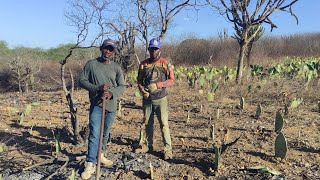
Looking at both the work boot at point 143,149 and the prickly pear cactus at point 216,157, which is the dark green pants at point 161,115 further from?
the prickly pear cactus at point 216,157

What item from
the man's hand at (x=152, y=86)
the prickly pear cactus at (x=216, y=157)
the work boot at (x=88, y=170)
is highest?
the man's hand at (x=152, y=86)

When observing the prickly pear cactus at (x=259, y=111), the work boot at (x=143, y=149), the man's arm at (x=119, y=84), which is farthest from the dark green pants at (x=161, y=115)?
the prickly pear cactus at (x=259, y=111)

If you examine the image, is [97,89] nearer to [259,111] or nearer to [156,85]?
[156,85]

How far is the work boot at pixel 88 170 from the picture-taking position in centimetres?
413

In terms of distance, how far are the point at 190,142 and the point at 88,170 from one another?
1747 mm

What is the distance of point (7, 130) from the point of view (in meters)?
6.30

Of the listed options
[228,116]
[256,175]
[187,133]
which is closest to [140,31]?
[228,116]

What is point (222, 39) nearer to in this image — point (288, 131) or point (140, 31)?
point (140, 31)

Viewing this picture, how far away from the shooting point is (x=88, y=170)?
4.16 m

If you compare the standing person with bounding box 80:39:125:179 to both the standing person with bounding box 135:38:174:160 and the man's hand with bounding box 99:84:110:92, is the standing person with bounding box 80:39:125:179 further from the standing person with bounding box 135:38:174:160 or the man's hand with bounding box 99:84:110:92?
the standing person with bounding box 135:38:174:160

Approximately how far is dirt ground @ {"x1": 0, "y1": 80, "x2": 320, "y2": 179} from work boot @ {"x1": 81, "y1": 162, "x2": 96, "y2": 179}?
171mm

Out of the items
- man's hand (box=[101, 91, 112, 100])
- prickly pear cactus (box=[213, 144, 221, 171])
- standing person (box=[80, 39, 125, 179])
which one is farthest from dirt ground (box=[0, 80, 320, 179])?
man's hand (box=[101, 91, 112, 100])

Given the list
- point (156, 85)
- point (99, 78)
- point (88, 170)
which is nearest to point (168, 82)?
point (156, 85)

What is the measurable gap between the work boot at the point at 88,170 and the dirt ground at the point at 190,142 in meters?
0.17
